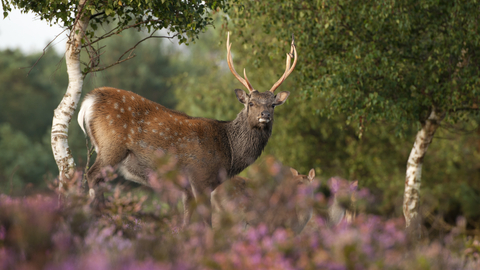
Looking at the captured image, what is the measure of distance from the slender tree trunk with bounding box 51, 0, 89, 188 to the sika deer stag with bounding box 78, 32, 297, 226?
30cm

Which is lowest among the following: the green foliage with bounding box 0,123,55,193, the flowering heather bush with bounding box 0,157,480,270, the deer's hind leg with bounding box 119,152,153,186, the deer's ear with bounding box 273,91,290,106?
the green foliage with bounding box 0,123,55,193

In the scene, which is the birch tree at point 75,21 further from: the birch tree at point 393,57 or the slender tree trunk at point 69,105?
the birch tree at point 393,57

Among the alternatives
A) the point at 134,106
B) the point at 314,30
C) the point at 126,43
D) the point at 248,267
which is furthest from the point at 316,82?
the point at 126,43

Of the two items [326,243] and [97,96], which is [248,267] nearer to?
[326,243]

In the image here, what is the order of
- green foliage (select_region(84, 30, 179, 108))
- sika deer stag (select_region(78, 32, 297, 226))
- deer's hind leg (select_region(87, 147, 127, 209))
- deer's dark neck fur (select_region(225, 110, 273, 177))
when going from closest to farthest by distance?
deer's hind leg (select_region(87, 147, 127, 209)) → sika deer stag (select_region(78, 32, 297, 226)) → deer's dark neck fur (select_region(225, 110, 273, 177)) → green foliage (select_region(84, 30, 179, 108))

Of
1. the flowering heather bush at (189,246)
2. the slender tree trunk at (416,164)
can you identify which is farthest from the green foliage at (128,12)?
the slender tree trunk at (416,164)

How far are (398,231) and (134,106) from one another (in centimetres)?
407

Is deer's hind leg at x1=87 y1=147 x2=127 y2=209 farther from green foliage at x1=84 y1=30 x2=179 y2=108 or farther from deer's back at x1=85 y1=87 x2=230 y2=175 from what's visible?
green foliage at x1=84 y1=30 x2=179 y2=108

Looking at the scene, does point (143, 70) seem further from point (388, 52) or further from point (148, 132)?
point (148, 132)

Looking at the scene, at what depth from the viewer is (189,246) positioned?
280 centimetres

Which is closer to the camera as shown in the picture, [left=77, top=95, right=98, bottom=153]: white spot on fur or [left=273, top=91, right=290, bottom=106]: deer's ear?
[left=77, top=95, right=98, bottom=153]: white spot on fur

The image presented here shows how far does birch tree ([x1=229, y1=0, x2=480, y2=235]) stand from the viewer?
8.41 m

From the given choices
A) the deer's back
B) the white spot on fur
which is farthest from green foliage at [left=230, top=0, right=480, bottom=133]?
the white spot on fur

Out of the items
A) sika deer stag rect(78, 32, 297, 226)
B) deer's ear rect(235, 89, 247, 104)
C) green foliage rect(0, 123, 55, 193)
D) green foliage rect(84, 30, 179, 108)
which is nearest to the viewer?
sika deer stag rect(78, 32, 297, 226)
